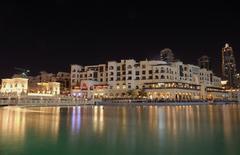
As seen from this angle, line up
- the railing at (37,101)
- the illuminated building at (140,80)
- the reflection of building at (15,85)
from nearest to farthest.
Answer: the railing at (37,101)
the reflection of building at (15,85)
the illuminated building at (140,80)

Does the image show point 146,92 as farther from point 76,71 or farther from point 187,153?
point 187,153

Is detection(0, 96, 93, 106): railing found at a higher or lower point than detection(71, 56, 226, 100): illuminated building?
lower

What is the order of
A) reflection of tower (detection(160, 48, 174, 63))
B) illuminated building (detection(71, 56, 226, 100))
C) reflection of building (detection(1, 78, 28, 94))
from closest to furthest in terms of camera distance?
reflection of building (detection(1, 78, 28, 94))
illuminated building (detection(71, 56, 226, 100))
reflection of tower (detection(160, 48, 174, 63))

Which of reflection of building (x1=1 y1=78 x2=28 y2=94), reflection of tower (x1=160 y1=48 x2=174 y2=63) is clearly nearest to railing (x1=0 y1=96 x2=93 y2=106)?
reflection of building (x1=1 y1=78 x2=28 y2=94)

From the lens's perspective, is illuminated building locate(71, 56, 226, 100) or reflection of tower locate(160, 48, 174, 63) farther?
reflection of tower locate(160, 48, 174, 63)

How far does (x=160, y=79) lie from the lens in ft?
323

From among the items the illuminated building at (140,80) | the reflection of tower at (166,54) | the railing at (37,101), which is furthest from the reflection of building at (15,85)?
the reflection of tower at (166,54)

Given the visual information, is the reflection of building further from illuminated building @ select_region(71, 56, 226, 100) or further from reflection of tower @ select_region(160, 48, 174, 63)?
reflection of tower @ select_region(160, 48, 174, 63)

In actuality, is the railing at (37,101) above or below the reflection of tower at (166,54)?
below

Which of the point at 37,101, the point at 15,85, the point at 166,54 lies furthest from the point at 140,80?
the point at 166,54

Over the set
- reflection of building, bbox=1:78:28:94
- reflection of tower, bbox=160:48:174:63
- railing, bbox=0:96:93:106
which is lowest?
railing, bbox=0:96:93:106

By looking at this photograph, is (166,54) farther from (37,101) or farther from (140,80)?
(37,101)

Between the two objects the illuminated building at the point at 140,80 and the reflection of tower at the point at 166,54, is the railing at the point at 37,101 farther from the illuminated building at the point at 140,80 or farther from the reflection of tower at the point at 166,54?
the reflection of tower at the point at 166,54

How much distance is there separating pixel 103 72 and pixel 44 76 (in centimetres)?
3896
